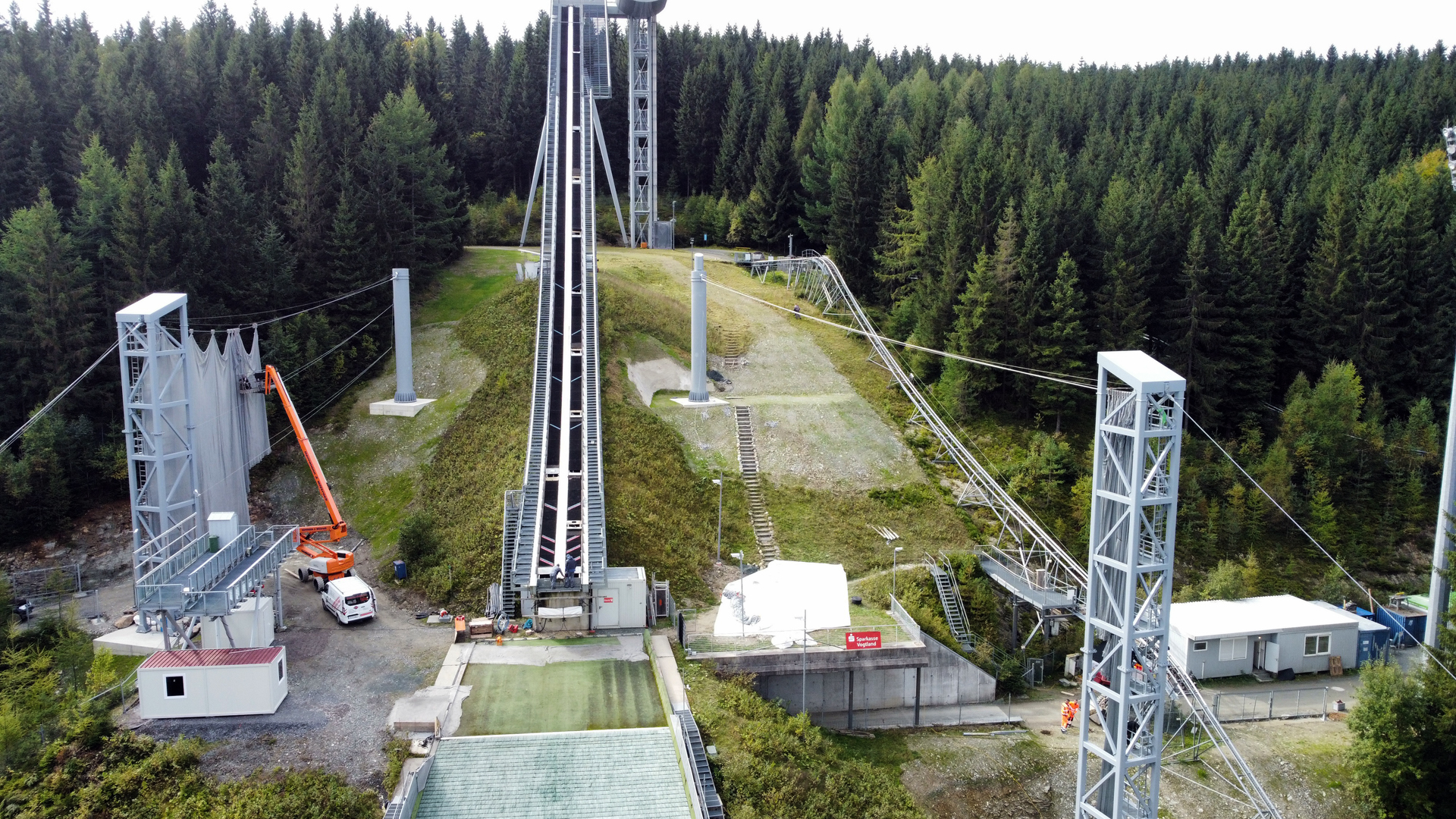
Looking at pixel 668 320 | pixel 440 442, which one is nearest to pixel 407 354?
pixel 440 442

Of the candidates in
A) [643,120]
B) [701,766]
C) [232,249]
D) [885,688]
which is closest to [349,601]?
[701,766]

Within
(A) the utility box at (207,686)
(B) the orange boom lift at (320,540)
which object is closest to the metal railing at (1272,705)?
(A) the utility box at (207,686)

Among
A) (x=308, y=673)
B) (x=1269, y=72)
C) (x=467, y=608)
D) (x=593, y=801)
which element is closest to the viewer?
(x=593, y=801)

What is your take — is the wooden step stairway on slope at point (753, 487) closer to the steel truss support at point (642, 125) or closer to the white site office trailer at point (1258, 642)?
the white site office trailer at point (1258, 642)

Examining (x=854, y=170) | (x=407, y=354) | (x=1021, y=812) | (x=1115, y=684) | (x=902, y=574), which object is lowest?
(x=1021, y=812)

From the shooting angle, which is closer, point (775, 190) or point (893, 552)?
point (893, 552)

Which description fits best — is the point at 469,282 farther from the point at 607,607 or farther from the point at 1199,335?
the point at 1199,335

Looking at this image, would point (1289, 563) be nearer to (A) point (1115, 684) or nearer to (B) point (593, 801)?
(A) point (1115, 684)
